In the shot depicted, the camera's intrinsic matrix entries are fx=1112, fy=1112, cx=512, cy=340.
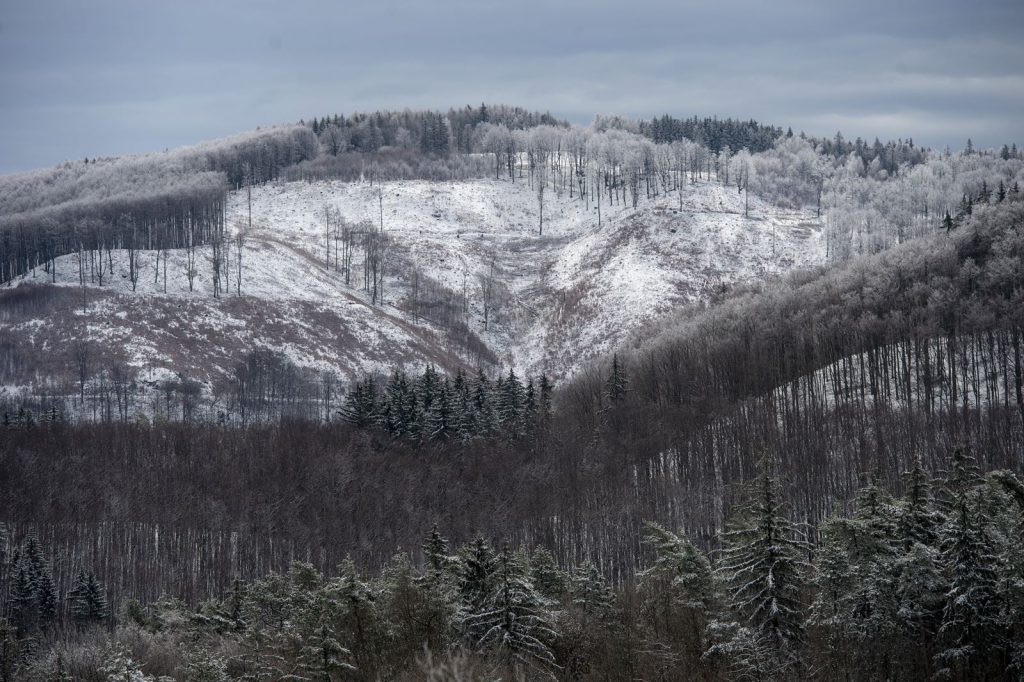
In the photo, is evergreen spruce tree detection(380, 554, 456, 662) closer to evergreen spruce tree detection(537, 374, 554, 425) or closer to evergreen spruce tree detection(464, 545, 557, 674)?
evergreen spruce tree detection(464, 545, 557, 674)

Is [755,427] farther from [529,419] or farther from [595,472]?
[529,419]

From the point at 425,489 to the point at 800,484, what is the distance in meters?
41.0

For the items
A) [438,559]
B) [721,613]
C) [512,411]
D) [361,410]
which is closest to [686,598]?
[721,613]

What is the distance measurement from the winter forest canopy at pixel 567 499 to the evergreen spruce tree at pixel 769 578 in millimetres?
116

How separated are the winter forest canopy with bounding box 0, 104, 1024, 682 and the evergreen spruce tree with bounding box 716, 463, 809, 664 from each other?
12cm

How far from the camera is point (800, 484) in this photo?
328 ft

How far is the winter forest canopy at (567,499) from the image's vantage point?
136 feet

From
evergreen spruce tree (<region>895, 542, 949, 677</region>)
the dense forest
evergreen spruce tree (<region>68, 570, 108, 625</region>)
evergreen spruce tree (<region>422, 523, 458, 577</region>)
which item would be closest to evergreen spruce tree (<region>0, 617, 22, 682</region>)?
the dense forest

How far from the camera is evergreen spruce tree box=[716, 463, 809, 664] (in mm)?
40844

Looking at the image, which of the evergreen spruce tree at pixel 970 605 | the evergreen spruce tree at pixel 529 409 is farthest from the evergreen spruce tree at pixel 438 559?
the evergreen spruce tree at pixel 529 409

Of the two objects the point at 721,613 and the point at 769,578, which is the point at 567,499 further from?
the point at 769,578

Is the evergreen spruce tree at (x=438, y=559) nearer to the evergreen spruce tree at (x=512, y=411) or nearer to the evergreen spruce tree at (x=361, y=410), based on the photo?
the evergreen spruce tree at (x=512, y=411)

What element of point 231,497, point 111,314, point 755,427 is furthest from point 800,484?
point 111,314

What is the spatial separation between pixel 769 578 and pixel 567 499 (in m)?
72.7
